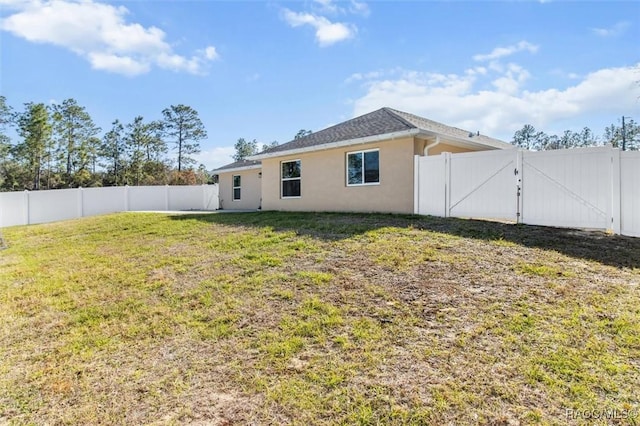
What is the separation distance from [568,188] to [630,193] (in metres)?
0.99

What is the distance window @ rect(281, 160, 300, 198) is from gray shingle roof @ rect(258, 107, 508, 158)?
640 mm

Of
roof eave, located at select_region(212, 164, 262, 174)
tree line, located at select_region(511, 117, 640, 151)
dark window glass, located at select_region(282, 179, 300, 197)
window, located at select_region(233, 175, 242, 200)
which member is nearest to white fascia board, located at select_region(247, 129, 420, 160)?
dark window glass, located at select_region(282, 179, 300, 197)

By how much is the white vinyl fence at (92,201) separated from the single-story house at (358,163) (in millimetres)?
9740

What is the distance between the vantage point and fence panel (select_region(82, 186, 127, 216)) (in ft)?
69.5

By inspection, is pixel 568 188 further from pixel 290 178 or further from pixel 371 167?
pixel 290 178

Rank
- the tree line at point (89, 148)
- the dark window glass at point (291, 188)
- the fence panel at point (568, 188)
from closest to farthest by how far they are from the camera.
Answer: the fence panel at point (568, 188) < the dark window glass at point (291, 188) < the tree line at point (89, 148)

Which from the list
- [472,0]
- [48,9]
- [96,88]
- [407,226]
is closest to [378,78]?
[472,0]

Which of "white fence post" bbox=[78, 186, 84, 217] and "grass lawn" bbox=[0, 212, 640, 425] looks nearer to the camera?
"grass lawn" bbox=[0, 212, 640, 425]

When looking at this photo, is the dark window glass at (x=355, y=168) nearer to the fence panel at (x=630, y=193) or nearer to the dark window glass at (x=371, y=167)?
the dark window glass at (x=371, y=167)

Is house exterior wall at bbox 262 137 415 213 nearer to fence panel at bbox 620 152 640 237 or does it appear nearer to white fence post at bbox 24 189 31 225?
fence panel at bbox 620 152 640 237

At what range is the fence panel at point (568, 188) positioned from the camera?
7.16 m

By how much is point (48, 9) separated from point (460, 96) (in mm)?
15781

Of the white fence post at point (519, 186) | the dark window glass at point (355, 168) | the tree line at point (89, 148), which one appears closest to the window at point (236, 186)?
the dark window glass at point (355, 168)

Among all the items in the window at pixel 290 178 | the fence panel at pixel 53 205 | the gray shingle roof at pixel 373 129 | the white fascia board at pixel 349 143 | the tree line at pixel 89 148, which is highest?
the tree line at pixel 89 148
